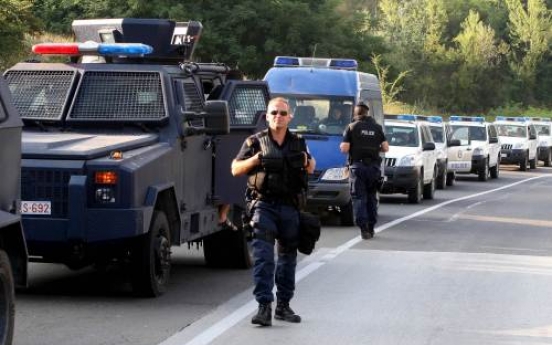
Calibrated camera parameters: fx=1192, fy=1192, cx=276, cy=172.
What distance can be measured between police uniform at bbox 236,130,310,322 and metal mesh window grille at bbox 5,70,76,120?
2581 mm

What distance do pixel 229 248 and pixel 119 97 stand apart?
2.32 m

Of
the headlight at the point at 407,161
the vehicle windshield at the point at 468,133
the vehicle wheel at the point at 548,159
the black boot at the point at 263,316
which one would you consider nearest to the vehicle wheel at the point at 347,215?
the headlight at the point at 407,161

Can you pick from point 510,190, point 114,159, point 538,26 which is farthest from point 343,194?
point 538,26

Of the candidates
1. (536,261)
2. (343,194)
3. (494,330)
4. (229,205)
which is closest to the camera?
(494,330)

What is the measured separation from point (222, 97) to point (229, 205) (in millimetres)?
1178

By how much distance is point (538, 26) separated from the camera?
281 ft

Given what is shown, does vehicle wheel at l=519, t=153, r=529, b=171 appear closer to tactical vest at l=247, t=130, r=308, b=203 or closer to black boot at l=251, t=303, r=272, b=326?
tactical vest at l=247, t=130, r=308, b=203

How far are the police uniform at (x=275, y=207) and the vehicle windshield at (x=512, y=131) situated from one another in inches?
1397

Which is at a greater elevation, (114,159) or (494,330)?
(114,159)

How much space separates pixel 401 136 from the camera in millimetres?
26031

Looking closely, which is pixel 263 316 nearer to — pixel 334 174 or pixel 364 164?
pixel 364 164

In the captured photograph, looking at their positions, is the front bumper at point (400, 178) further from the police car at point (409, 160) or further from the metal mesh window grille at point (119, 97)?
the metal mesh window grille at point (119, 97)

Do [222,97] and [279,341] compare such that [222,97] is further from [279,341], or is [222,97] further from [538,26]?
[538,26]

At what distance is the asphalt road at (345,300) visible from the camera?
9023mm
